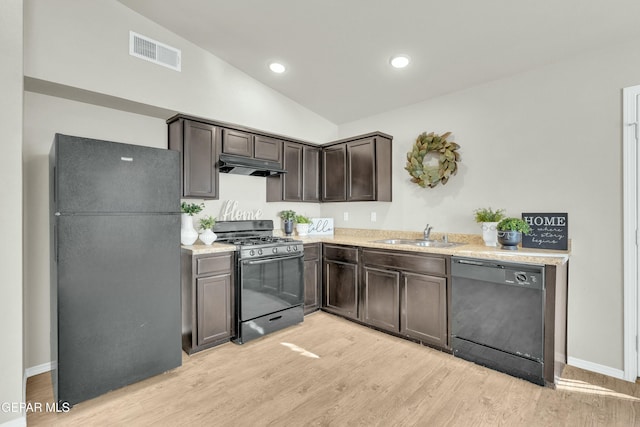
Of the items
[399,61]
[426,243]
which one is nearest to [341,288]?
[426,243]

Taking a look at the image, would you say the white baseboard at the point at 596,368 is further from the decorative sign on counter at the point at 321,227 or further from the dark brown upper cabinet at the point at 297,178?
the dark brown upper cabinet at the point at 297,178

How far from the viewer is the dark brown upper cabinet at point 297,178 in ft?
12.9

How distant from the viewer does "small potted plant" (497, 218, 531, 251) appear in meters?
2.58

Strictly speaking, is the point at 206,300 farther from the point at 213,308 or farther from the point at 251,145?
the point at 251,145

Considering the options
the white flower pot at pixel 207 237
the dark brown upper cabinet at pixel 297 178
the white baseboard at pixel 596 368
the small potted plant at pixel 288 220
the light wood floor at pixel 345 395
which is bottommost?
Answer: the light wood floor at pixel 345 395

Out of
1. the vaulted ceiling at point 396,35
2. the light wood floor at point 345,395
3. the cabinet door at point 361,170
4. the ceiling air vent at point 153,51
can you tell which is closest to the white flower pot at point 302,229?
the cabinet door at point 361,170

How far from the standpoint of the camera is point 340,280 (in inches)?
142

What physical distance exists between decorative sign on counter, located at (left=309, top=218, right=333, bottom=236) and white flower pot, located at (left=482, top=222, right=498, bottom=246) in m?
2.07

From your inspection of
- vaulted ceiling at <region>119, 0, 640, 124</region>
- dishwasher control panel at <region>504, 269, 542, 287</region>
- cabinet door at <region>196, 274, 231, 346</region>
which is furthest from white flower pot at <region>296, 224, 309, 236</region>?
dishwasher control panel at <region>504, 269, 542, 287</region>

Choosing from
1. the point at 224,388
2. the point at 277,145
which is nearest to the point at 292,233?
the point at 277,145

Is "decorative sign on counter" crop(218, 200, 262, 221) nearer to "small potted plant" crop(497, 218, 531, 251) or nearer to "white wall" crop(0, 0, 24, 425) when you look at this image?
"white wall" crop(0, 0, 24, 425)

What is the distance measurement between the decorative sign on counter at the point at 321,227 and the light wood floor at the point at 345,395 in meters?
1.76

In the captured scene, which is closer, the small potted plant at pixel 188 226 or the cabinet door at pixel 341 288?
the small potted plant at pixel 188 226

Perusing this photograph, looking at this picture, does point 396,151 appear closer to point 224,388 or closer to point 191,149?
point 191,149
